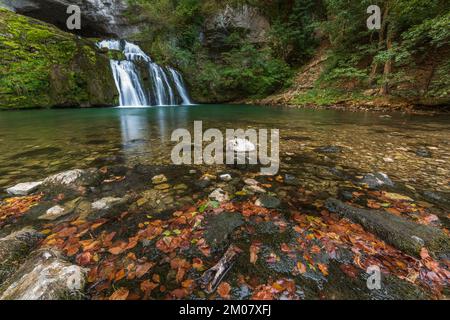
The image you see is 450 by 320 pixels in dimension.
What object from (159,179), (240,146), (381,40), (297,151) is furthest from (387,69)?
(159,179)

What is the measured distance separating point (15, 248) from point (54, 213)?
427 millimetres

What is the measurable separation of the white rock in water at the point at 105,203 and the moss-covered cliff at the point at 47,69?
12.7m

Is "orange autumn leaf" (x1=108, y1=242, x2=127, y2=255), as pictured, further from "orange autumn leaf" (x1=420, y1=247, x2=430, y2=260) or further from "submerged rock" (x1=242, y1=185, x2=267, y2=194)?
"orange autumn leaf" (x1=420, y1=247, x2=430, y2=260)

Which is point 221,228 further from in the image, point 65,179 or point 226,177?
point 65,179

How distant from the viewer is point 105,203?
5.88 ft

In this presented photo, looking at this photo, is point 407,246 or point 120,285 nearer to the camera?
point 120,285

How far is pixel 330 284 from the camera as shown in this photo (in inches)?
41.9

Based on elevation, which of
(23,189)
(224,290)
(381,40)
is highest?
(381,40)

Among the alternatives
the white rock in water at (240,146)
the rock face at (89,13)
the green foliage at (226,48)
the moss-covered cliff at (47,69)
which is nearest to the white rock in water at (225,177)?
the white rock in water at (240,146)

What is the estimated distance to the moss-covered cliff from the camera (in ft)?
34.4

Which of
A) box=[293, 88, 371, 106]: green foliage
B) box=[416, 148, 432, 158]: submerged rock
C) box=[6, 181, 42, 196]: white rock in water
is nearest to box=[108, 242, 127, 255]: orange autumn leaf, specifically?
box=[6, 181, 42, 196]: white rock in water

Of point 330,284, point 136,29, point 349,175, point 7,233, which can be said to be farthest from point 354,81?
point 136,29

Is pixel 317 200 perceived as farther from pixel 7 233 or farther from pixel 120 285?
pixel 7 233
